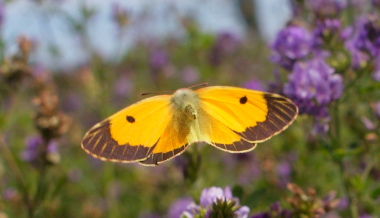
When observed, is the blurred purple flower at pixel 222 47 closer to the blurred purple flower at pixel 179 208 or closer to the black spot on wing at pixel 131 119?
the blurred purple flower at pixel 179 208

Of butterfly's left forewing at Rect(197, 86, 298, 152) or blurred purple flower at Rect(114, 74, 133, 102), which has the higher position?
blurred purple flower at Rect(114, 74, 133, 102)

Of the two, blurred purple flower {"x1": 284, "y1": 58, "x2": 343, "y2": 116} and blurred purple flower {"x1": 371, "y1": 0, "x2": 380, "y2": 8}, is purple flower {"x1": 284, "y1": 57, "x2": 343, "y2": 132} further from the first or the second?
blurred purple flower {"x1": 371, "y1": 0, "x2": 380, "y2": 8}

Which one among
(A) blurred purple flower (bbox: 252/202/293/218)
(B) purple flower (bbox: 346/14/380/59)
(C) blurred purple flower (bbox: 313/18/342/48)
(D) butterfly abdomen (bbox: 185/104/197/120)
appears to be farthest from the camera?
(C) blurred purple flower (bbox: 313/18/342/48)

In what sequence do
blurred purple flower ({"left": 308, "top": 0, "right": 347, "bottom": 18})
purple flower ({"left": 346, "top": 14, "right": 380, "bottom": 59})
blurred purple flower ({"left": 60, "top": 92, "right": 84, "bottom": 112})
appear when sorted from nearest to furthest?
purple flower ({"left": 346, "top": 14, "right": 380, "bottom": 59}), blurred purple flower ({"left": 308, "top": 0, "right": 347, "bottom": 18}), blurred purple flower ({"left": 60, "top": 92, "right": 84, "bottom": 112})

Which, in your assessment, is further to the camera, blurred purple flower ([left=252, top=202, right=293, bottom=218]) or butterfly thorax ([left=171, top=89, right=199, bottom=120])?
butterfly thorax ([left=171, top=89, right=199, bottom=120])

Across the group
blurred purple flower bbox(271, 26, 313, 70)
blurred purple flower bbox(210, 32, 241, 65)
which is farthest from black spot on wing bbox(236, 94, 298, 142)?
blurred purple flower bbox(210, 32, 241, 65)

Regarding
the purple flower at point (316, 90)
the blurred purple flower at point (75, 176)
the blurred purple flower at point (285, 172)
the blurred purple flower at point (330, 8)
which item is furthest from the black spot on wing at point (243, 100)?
the blurred purple flower at point (75, 176)
